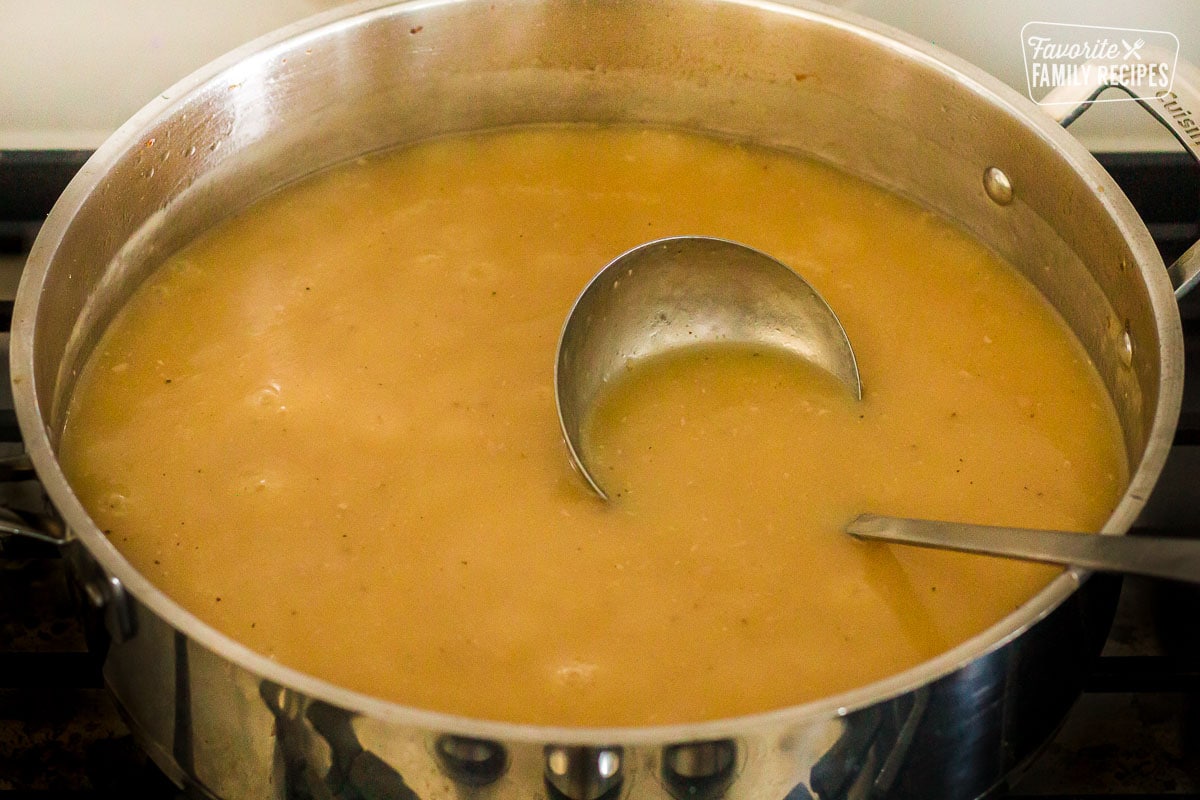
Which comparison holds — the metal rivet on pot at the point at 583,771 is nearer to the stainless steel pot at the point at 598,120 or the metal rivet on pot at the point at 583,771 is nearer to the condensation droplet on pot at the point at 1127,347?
the stainless steel pot at the point at 598,120

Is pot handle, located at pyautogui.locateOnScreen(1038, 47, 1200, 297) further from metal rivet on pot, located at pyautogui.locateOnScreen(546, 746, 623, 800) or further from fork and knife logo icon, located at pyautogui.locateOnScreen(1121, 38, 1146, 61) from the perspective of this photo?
metal rivet on pot, located at pyautogui.locateOnScreen(546, 746, 623, 800)

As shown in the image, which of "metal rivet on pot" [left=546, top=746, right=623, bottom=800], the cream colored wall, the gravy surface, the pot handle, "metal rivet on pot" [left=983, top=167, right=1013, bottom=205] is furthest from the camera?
the cream colored wall

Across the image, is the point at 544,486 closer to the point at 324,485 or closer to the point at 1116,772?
the point at 324,485

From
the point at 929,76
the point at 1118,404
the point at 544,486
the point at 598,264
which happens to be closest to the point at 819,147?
the point at 929,76

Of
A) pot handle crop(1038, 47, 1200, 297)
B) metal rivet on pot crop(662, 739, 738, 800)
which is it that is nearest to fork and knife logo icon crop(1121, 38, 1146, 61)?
pot handle crop(1038, 47, 1200, 297)

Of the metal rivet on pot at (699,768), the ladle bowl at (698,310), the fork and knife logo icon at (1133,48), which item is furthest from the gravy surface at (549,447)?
the fork and knife logo icon at (1133,48)

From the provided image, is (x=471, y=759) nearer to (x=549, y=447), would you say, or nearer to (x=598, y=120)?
(x=549, y=447)
